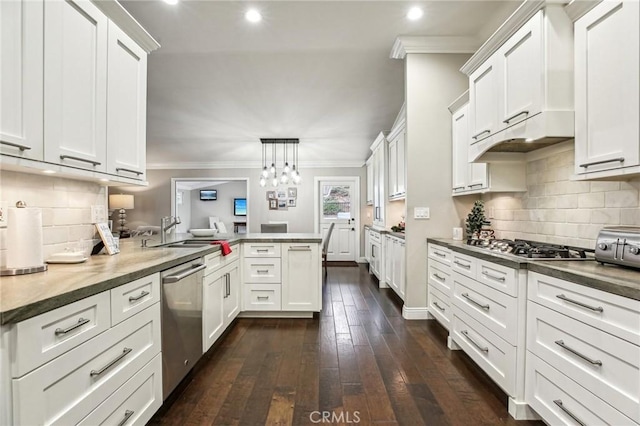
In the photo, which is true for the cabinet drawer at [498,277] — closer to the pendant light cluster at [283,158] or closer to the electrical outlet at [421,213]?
the electrical outlet at [421,213]

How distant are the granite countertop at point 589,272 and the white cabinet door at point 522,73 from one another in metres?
0.90

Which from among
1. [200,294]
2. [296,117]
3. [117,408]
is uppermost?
[296,117]

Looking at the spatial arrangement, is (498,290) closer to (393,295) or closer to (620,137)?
(620,137)

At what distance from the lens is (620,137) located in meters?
1.38

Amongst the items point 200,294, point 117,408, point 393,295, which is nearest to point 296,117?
point 393,295

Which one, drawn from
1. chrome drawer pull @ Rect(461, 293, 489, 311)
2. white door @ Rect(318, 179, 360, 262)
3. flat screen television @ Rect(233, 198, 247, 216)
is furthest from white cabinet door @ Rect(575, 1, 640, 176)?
flat screen television @ Rect(233, 198, 247, 216)

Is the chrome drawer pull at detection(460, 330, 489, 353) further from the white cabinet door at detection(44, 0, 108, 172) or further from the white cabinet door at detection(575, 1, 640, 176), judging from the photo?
the white cabinet door at detection(44, 0, 108, 172)

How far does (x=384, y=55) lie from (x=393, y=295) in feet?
9.80

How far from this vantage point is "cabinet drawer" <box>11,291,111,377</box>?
901mm

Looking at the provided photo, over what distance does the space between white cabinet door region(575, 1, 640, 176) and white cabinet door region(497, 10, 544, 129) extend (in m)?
0.22

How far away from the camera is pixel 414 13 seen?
2.64 meters

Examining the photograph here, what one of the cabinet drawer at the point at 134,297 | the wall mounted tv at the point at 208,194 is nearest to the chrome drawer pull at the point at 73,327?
the cabinet drawer at the point at 134,297

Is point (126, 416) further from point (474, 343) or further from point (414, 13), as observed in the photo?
point (414, 13)

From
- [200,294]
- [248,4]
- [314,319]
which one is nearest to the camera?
[200,294]
